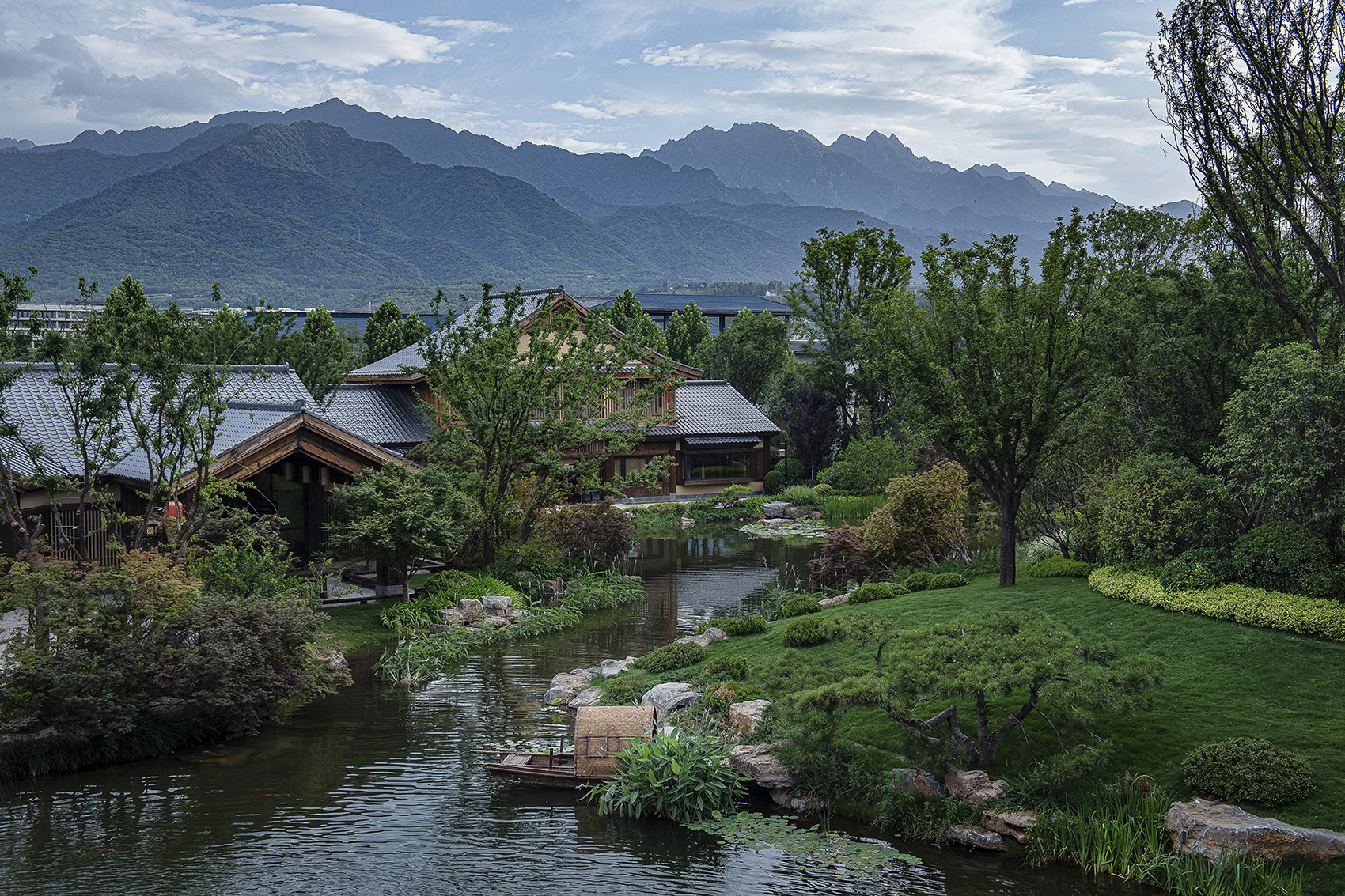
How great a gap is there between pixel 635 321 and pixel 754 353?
6938 millimetres

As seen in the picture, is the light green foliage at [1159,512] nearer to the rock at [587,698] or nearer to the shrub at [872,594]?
the shrub at [872,594]

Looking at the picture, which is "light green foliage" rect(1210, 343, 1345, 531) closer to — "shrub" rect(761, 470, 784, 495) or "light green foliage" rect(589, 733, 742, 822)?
"light green foliage" rect(589, 733, 742, 822)

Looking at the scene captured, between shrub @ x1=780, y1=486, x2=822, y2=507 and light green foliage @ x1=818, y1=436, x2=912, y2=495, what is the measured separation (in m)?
1.57

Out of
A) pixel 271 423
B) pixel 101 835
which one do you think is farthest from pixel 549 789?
pixel 271 423

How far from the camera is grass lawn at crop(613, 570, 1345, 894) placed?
10359mm

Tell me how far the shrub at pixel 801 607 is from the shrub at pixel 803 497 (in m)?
20.2

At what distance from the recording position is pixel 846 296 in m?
45.8

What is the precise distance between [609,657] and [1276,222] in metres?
13.8

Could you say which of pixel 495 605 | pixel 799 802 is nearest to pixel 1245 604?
pixel 799 802

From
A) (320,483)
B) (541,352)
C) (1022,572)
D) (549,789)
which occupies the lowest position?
(549,789)

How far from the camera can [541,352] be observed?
24.4 metres

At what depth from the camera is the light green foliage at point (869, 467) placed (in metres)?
39.3

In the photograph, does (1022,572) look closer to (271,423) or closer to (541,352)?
(541,352)

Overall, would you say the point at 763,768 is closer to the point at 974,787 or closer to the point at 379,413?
the point at 974,787
